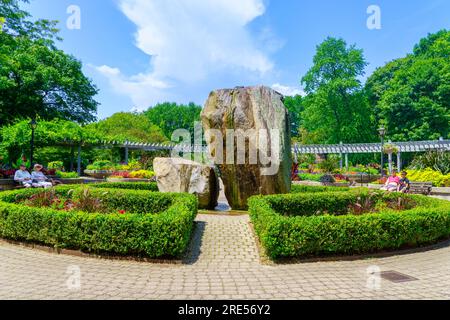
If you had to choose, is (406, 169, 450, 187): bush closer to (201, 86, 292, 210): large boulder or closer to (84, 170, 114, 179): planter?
(201, 86, 292, 210): large boulder

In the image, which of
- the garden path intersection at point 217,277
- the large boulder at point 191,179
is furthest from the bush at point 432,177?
the large boulder at point 191,179

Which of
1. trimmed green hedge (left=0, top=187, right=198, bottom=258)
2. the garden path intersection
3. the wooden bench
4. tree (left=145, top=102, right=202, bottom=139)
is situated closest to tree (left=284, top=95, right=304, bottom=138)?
tree (left=145, top=102, right=202, bottom=139)

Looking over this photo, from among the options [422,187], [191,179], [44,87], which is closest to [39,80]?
[44,87]

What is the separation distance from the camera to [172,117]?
5797cm

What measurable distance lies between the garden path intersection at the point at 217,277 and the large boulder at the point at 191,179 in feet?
12.9

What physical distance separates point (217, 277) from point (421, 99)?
33908mm

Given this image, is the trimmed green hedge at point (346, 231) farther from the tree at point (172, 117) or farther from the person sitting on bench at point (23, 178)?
the tree at point (172, 117)

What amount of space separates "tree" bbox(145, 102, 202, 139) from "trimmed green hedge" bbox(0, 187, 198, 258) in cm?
5084

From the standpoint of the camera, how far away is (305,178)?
22516mm

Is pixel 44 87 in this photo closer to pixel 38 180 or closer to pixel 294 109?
pixel 38 180
